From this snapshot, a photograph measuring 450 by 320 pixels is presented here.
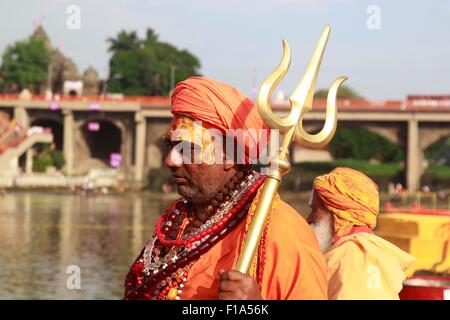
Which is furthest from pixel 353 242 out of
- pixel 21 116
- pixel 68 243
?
pixel 21 116

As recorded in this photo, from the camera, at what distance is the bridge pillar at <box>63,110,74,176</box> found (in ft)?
182

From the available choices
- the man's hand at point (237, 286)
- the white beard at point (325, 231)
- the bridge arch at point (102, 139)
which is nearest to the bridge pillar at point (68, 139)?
the bridge arch at point (102, 139)

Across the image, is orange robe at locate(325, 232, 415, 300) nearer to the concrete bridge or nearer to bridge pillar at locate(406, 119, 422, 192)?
the concrete bridge

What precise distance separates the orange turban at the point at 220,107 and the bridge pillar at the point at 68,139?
52552 millimetres

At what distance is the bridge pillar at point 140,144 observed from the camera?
181ft

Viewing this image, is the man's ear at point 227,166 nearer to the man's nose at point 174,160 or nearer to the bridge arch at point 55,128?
the man's nose at point 174,160

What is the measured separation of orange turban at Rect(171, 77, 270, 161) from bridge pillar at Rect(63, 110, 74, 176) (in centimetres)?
5255

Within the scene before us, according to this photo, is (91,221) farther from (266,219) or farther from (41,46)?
(41,46)

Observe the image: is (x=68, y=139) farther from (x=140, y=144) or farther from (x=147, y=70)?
(x=147, y=70)

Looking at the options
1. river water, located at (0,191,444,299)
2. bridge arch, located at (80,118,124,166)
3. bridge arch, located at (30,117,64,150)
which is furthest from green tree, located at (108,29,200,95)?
river water, located at (0,191,444,299)

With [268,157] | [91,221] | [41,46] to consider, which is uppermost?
[41,46]

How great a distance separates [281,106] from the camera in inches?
1781

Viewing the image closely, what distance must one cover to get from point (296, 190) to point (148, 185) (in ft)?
25.4

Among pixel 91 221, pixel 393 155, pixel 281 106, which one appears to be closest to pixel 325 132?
pixel 91 221
